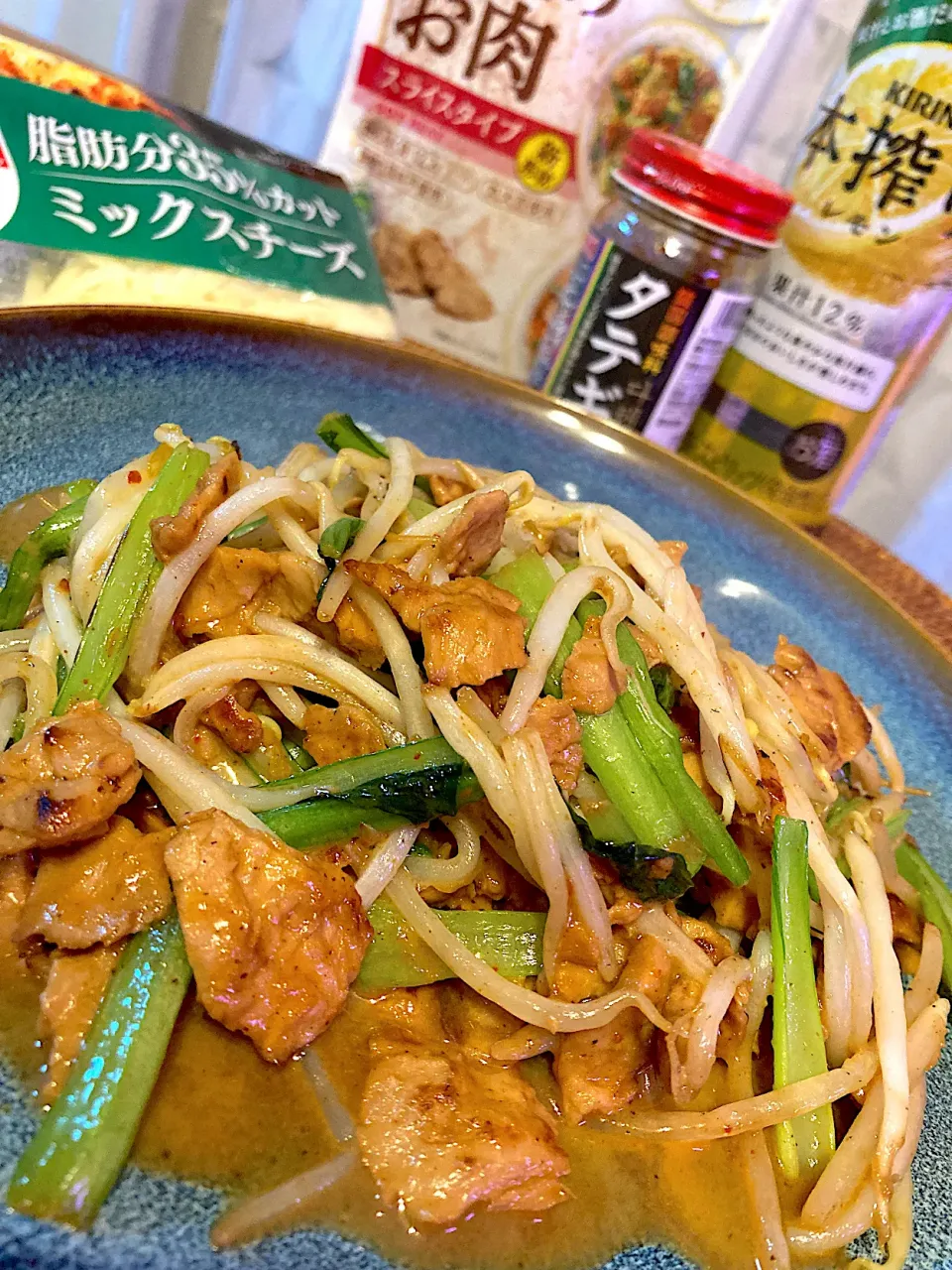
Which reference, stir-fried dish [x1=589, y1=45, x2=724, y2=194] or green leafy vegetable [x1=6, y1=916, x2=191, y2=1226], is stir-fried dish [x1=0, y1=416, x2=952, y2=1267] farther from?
stir-fried dish [x1=589, y1=45, x2=724, y2=194]

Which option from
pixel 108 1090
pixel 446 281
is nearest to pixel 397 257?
pixel 446 281

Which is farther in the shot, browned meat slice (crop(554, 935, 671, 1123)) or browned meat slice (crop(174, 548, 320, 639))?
browned meat slice (crop(174, 548, 320, 639))

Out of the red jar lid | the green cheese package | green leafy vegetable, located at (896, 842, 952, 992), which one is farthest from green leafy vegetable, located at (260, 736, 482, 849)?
the red jar lid

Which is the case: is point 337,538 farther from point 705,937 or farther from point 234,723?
point 705,937

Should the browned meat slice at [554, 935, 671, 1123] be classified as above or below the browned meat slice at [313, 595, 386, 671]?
below

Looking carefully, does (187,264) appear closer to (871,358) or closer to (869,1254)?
(871,358)

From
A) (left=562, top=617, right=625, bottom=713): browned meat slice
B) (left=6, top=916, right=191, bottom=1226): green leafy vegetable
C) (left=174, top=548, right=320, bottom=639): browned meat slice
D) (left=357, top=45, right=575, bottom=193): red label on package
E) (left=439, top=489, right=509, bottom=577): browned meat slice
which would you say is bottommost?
(left=6, top=916, right=191, bottom=1226): green leafy vegetable

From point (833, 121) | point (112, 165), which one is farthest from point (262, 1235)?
point (833, 121)
